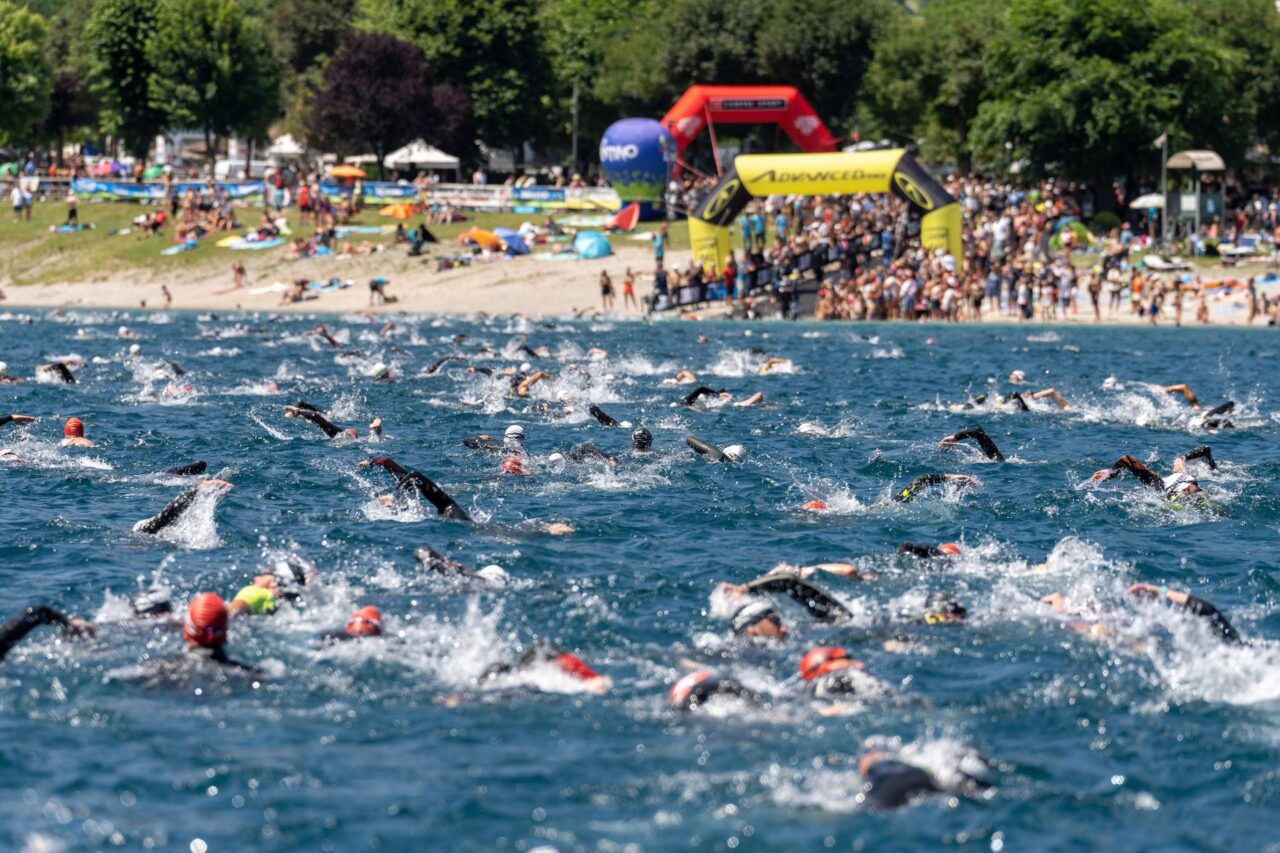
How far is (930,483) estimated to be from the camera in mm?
20859

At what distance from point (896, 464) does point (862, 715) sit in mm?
12125

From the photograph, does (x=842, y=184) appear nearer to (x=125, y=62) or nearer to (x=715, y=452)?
(x=715, y=452)

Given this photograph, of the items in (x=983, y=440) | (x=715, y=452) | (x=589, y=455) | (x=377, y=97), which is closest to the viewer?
(x=589, y=455)

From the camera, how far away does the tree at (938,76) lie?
7650 centimetres

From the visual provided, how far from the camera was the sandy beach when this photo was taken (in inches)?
2298

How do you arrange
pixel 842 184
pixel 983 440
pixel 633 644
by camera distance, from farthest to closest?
pixel 842 184 < pixel 983 440 < pixel 633 644

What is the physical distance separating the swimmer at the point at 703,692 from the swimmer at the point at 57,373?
2401cm

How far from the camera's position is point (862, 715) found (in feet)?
42.5

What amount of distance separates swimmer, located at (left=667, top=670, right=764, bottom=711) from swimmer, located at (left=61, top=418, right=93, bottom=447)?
Answer: 14.7 m

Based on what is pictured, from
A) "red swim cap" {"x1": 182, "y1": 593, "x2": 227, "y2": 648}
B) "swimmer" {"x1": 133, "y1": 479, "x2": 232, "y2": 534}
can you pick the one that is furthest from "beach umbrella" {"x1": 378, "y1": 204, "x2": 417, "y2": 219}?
"red swim cap" {"x1": 182, "y1": 593, "x2": 227, "y2": 648}

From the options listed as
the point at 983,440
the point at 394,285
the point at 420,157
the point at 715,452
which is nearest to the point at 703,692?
the point at 715,452

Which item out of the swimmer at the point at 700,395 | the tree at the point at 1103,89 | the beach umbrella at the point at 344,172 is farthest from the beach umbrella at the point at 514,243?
the swimmer at the point at 700,395

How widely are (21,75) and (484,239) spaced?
1360 inches

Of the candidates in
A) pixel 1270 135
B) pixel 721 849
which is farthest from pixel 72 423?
pixel 1270 135
